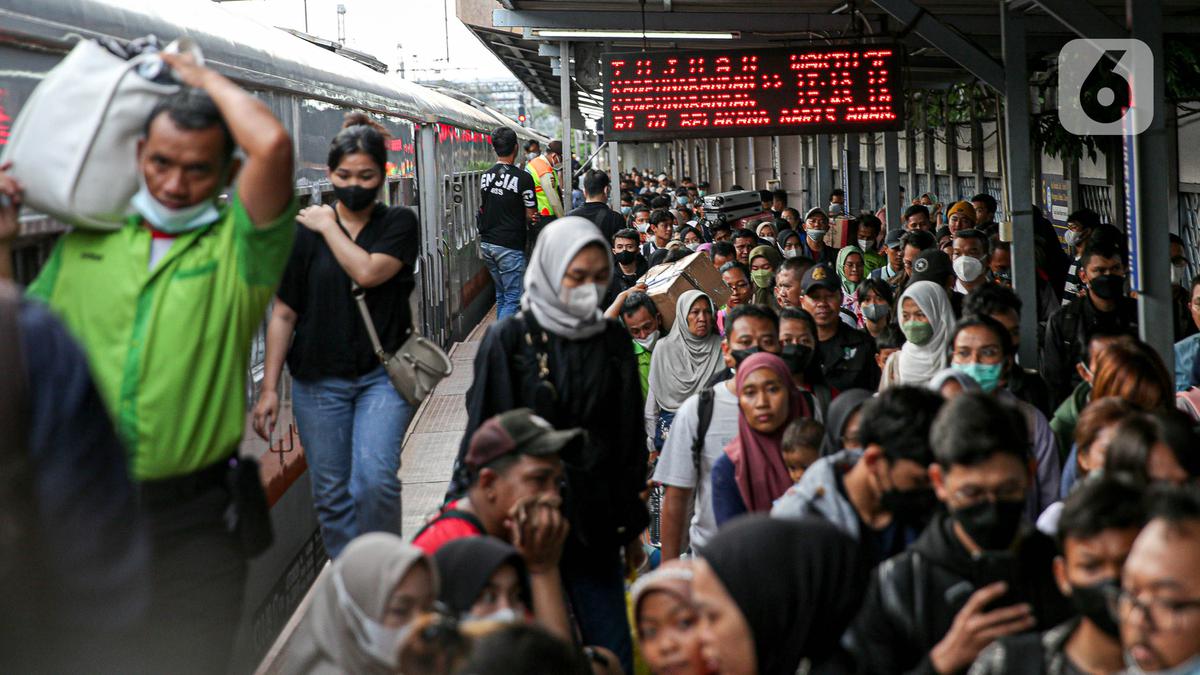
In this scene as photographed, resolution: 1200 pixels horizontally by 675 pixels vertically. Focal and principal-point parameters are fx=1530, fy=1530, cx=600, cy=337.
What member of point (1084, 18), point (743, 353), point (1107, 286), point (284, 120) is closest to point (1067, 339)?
point (1107, 286)

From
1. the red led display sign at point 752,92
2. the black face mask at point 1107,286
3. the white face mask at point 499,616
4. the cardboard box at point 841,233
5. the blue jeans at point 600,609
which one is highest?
the red led display sign at point 752,92

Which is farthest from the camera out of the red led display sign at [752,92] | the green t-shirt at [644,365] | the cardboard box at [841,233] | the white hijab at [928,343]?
the cardboard box at [841,233]

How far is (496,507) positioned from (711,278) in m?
5.91

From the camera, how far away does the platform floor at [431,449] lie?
8.21 m

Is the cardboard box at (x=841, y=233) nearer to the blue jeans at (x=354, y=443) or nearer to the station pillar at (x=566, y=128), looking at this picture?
the station pillar at (x=566, y=128)

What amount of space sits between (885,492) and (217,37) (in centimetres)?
322

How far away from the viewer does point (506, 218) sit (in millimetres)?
11945

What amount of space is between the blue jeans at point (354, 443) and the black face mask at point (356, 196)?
0.55 meters

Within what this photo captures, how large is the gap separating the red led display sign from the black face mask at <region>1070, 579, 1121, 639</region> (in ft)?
25.4

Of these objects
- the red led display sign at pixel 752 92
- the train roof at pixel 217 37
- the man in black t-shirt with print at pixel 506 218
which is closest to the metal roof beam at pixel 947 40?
the red led display sign at pixel 752 92

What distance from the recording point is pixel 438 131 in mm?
13422

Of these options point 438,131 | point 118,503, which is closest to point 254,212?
point 118,503

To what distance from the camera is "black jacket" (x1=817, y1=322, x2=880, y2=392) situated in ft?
22.5

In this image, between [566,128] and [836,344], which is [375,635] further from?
[566,128]
